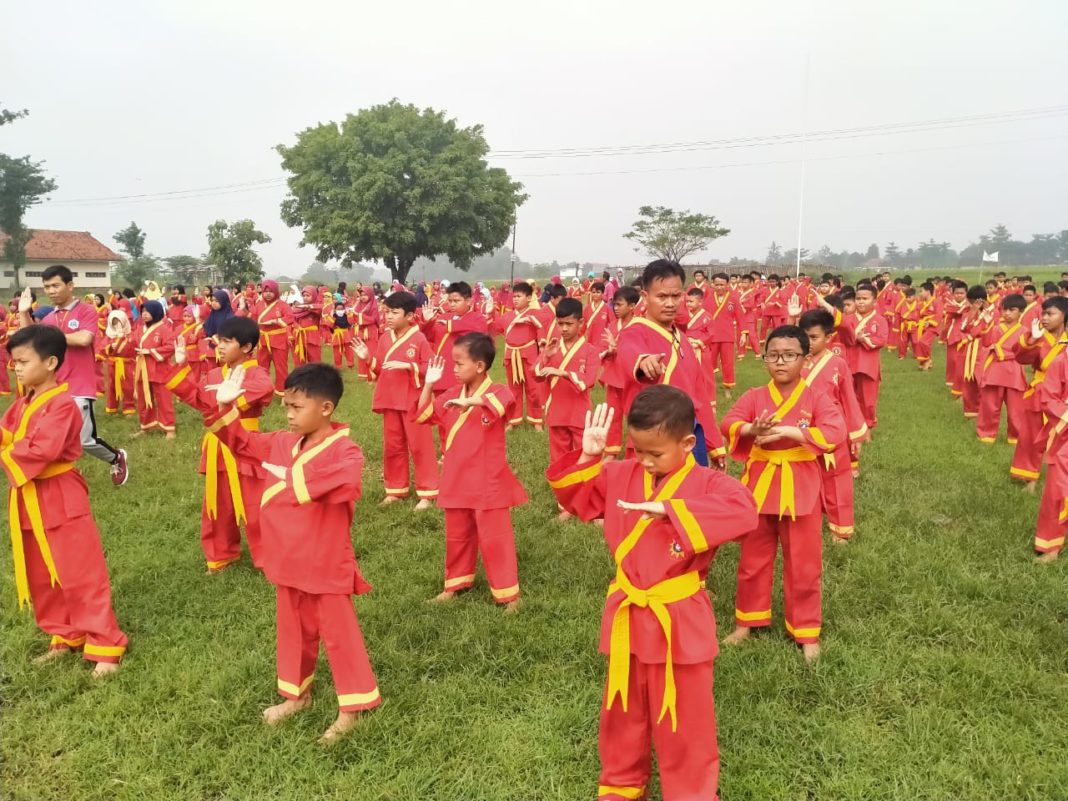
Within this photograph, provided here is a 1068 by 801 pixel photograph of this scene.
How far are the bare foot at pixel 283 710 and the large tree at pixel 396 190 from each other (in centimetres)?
3082

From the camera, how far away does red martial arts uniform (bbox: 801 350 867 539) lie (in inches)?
201

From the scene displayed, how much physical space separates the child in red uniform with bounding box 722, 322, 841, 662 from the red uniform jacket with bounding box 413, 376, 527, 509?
55.5 inches

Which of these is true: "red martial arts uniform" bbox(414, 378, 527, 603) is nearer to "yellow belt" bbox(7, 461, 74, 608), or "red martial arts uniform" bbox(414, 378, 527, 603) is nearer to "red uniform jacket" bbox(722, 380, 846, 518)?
"red uniform jacket" bbox(722, 380, 846, 518)

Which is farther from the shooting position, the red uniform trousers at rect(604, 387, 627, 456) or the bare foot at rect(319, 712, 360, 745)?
the red uniform trousers at rect(604, 387, 627, 456)

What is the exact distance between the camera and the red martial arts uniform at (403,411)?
6336 mm

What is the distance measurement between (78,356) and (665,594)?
19.8ft

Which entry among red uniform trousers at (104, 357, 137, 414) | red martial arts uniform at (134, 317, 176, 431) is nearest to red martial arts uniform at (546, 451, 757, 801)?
red martial arts uniform at (134, 317, 176, 431)

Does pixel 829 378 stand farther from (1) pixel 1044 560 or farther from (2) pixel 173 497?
(2) pixel 173 497

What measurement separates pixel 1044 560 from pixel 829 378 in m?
1.97

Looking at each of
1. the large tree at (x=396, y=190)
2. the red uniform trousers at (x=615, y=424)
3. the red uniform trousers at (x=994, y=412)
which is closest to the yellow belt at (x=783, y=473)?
the red uniform trousers at (x=615, y=424)

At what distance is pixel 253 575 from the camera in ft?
16.8

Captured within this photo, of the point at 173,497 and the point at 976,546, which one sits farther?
the point at 173,497

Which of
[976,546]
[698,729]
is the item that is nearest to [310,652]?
[698,729]

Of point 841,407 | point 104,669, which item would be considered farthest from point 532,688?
point 841,407
